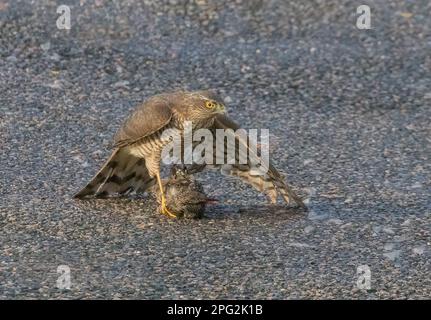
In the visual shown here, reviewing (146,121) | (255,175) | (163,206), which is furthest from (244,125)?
(146,121)

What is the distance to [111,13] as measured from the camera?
12258mm

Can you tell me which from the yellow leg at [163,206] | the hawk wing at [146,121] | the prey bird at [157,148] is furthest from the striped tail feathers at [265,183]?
the hawk wing at [146,121]

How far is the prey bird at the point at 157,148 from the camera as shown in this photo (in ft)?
26.1

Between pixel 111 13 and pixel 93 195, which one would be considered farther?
pixel 111 13

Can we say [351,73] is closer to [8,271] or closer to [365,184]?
[365,184]

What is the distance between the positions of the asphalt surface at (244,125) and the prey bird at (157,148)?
13cm

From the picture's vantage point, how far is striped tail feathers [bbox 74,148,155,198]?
8305mm

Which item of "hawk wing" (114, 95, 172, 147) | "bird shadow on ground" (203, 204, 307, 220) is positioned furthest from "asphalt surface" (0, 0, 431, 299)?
"hawk wing" (114, 95, 172, 147)

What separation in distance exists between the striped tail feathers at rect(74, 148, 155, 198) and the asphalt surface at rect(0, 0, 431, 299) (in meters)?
0.10

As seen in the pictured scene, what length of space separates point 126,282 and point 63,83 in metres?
4.06

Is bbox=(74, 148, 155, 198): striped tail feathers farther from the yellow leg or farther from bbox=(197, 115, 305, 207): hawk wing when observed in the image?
bbox=(197, 115, 305, 207): hawk wing
